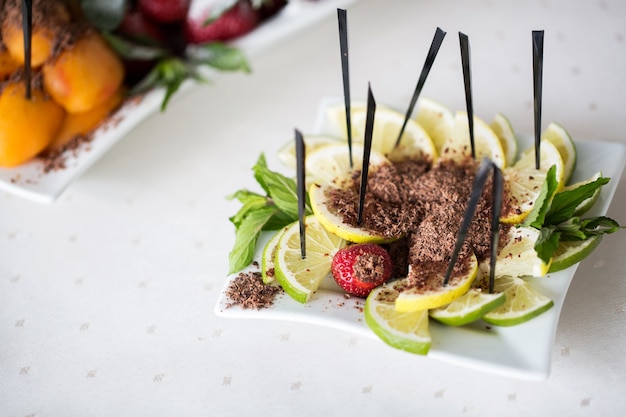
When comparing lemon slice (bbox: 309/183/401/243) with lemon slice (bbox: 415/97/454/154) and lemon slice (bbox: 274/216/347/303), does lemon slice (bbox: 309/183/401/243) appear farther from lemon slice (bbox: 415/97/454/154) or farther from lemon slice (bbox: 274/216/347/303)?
lemon slice (bbox: 415/97/454/154)

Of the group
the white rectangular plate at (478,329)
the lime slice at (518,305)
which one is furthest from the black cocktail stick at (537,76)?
the lime slice at (518,305)

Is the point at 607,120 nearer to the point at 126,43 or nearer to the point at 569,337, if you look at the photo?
the point at 569,337

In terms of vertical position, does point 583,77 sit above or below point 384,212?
above

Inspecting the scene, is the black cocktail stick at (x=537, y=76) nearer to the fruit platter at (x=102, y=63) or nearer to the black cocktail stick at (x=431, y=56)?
the black cocktail stick at (x=431, y=56)

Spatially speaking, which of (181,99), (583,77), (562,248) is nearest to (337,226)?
(562,248)

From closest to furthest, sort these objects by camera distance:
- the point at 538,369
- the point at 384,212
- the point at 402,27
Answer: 1. the point at 538,369
2. the point at 384,212
3. the point at 402,27

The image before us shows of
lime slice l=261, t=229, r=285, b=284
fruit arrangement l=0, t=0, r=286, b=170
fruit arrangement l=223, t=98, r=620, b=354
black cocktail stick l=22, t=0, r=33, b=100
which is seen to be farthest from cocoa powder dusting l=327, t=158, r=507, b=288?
black cocktail stick l=22, t=0, r=33, b=100
